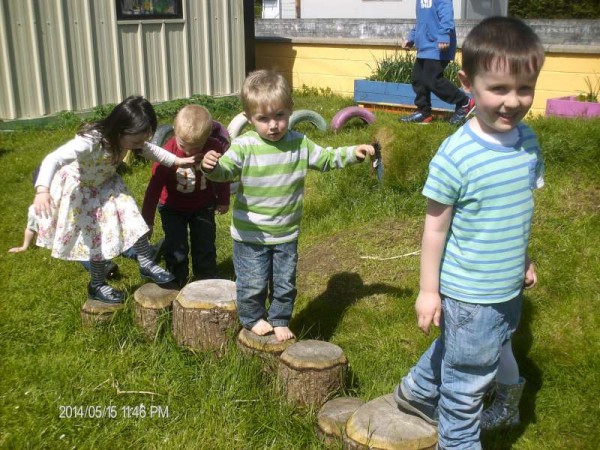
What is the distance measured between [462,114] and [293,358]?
5013mm

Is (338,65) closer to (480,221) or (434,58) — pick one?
(434,58)

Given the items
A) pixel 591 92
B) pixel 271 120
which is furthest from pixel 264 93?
pixel 591 92

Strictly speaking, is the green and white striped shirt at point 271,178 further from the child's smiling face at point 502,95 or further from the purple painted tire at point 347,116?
the purple painted tire at point 347,116

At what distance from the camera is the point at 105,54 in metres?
9.58

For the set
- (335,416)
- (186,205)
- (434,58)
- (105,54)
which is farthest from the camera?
(105,54)

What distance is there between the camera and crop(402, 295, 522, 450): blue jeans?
245 cm

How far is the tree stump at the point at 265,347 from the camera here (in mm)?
3426

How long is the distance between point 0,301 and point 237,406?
2.07m

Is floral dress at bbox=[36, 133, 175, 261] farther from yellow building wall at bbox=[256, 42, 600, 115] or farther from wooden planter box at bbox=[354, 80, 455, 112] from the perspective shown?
yellow building wall at bbox=[256, 42, 600, 115]

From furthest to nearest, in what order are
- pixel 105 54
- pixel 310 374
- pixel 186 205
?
1. pixel 105 54
2. pixel 186 205
3. pixel 310 374

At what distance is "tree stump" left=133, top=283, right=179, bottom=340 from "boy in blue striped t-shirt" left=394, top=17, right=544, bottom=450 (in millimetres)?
1818

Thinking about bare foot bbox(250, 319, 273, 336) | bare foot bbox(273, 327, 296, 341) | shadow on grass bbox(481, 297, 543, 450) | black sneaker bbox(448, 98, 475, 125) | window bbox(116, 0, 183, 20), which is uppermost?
window bbox(116, 0, 183, 20)

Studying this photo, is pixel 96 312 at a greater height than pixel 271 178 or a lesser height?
lesser

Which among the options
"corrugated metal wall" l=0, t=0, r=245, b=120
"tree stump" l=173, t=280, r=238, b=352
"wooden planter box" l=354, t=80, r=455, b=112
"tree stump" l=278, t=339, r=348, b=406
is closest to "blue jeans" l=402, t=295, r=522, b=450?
"tree stump" l=278, t=339, r=348, b=406
